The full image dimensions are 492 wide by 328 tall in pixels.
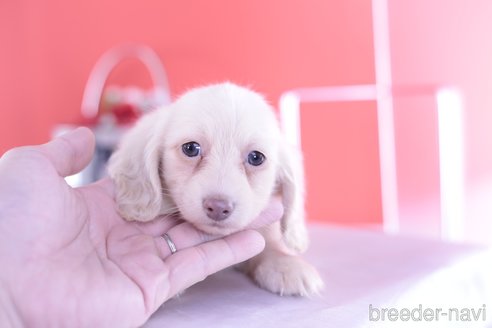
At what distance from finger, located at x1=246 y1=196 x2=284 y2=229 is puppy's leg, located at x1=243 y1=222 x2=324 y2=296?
8 cm

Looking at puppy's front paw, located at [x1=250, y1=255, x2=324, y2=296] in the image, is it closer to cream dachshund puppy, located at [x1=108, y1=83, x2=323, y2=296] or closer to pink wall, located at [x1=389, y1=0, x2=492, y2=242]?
cream dachshund puppy, located at [x1=108, y1=83, x2=323, y2=296]

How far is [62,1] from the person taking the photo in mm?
5375

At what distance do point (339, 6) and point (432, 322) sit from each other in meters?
3.67

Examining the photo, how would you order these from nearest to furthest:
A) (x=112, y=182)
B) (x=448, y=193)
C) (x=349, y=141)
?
(x=112, y=182)
(x=448, y=193)
(x=349, y=141)

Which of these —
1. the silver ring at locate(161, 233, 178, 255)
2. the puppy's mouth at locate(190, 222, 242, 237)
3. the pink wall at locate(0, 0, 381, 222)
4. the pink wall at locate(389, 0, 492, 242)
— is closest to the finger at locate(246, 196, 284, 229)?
the puppy's mouth at locate(190, 222, 242, 237)

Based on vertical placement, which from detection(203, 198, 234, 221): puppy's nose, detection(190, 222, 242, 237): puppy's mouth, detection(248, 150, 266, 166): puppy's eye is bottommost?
detection(190, 222, 242, 237): puppy's mouth

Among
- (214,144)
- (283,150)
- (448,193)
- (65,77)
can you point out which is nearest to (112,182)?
(214,144)

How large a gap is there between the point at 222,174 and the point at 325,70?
11.3 ft

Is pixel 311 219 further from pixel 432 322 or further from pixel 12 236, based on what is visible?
pixel 12 236

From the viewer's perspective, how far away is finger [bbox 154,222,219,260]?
1.54 m

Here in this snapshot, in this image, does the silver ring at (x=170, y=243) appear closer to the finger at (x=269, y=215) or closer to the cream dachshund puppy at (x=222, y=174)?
the cream dachshund puppy at (x=222, y=174)

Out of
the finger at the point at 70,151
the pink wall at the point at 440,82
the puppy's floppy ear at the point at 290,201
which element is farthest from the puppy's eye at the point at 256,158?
the pink wall at the point at 440,82

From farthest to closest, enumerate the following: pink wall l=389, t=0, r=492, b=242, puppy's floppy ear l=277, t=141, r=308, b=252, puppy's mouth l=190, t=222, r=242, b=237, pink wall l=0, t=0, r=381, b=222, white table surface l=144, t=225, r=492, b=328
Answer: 1. pink wall l=0, t=0, r=381, b=222
2. pink wall l=389, t=0, r=492, b=242
3. puppy's floppy ear l=277, t=141, r=308, b=252
4. puppy's mouth l=190, t=222, r=242, b=237
5. white table surface l=144, t=225, r=492, b=328

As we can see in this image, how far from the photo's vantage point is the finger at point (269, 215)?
1.66m
